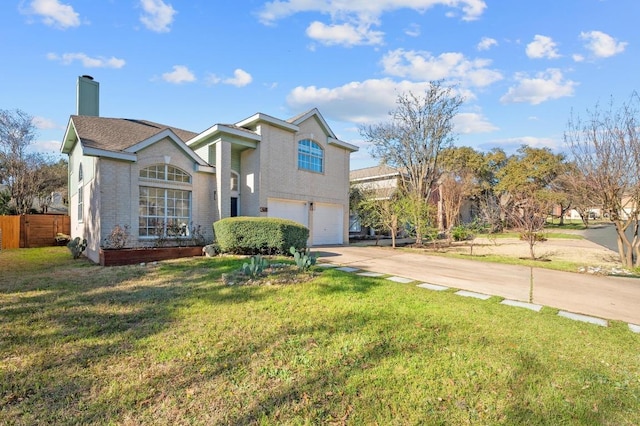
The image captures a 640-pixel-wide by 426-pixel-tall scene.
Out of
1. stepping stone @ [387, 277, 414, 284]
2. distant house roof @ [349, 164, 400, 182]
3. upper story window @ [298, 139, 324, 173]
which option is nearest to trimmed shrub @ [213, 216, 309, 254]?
stepping stone @ [387, 277, 414, 284]

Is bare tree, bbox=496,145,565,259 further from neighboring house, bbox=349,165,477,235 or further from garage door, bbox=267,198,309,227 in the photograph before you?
garage door, bbox=267,198,309,227

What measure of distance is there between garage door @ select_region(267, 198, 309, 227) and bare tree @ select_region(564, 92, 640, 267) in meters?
11.7

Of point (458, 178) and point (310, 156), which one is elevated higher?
point (458, 178)

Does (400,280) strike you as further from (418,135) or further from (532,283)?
(418,135)

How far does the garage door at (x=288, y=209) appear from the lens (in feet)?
48.2

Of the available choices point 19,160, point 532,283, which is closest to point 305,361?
point 532,283

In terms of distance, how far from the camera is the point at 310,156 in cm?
1666

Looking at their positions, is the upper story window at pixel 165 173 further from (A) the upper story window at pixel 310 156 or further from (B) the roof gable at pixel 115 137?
(A) the upper story window at pixel 310 156

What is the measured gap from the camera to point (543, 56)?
12039 millimetres

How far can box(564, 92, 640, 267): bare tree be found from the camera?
10.1 m

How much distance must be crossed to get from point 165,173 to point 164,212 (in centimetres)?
157

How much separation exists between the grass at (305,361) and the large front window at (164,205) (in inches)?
236

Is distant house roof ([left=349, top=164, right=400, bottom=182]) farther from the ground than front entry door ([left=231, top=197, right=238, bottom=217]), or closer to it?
farther from the ground

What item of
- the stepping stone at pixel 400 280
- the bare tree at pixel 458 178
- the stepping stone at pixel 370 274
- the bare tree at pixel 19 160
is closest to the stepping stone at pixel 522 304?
the stepping stone at pixel 400 280
